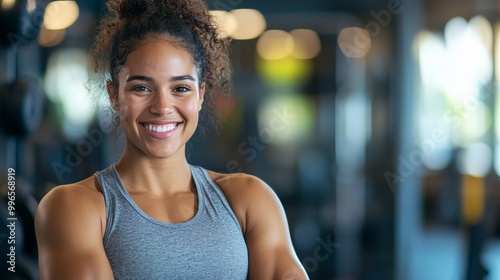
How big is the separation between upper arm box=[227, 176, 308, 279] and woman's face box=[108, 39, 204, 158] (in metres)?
0.17

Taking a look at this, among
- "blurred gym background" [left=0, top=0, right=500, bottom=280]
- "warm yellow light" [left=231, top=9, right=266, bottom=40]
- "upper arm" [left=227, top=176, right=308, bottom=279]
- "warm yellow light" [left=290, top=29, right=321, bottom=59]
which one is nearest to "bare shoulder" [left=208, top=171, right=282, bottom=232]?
"upper arm" [left=227, top=176, right=308, bottom=279]

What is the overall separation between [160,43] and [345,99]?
3.48m

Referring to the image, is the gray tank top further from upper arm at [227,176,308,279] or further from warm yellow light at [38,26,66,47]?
warm yellow light at [38,26,66,47]

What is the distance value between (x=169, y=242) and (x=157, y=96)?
0.23 meters

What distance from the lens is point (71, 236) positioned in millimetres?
1111

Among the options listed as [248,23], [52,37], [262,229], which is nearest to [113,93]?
[262,229]

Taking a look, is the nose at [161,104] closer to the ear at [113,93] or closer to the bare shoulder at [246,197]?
the ear at [113,93]

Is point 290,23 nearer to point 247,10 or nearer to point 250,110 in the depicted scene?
point 247,10

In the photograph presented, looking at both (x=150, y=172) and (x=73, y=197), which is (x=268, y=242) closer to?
(x=150, y=172)

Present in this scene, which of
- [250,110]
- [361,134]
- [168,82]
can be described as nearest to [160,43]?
[168,82]

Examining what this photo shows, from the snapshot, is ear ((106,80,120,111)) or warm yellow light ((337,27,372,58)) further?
warm yellow light ((337,27,372,58))

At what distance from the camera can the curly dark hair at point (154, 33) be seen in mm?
1179

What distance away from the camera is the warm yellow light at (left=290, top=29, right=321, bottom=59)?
4.43 m

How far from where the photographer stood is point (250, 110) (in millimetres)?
4387
